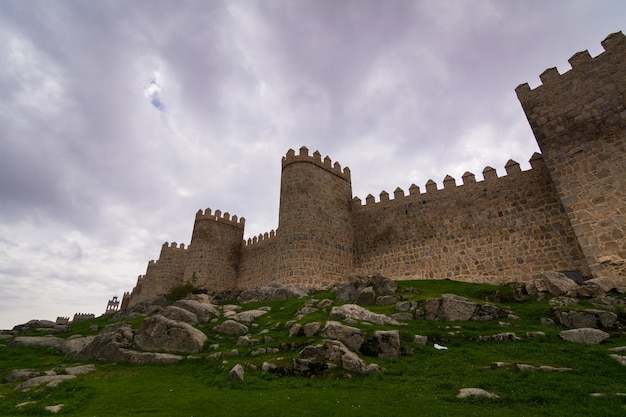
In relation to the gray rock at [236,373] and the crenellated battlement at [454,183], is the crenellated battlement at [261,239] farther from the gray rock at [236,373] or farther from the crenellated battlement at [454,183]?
the gray rock at [236,373]

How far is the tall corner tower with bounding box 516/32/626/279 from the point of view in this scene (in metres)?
15.0

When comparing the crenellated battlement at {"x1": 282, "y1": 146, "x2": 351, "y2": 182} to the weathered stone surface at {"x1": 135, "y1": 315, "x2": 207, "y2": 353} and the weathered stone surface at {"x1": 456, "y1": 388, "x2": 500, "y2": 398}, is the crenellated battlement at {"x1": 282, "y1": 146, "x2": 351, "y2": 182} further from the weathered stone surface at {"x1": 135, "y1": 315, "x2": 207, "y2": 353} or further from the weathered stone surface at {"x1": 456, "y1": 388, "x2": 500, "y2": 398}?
the weathered stone surface at {"x1": 456, "y1": 388, "x2": 500, "y2": 398}

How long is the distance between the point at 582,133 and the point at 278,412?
19.8m

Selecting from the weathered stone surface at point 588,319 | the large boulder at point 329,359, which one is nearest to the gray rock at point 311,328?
the large boulder at point 329,359

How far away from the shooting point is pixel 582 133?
55.3 ft

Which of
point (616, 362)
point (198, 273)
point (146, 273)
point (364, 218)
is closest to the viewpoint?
point (616, 362)

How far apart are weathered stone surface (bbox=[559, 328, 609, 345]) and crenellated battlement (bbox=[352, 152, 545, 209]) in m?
13.7

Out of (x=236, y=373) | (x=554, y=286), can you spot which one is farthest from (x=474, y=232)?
(x=236, y=373)

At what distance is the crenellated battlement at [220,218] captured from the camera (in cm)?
3653

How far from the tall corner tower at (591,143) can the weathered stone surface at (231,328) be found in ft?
53.0

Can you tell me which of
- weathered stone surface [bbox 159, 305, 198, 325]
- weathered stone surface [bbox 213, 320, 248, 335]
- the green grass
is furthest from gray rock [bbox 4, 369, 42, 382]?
weathered stone surface [bbox 213, 320, 248, 335]

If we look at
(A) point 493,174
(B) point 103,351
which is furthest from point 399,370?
(A) point 493,174

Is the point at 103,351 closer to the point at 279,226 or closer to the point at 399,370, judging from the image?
the point at 399,370

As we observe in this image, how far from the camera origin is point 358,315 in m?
12.7
